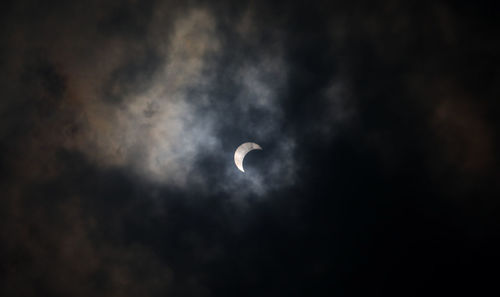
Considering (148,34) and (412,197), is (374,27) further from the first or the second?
(148,34)

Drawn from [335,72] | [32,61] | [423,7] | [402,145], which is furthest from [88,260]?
[423,7]

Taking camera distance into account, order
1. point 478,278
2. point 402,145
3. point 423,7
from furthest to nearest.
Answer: point 478,278 < point 402,145 < point 423,7

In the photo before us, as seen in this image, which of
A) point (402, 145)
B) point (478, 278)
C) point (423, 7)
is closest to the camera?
point (423, 7)

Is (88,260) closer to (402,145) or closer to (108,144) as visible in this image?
(108,144)

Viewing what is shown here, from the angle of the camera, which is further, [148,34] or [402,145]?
[402,145]

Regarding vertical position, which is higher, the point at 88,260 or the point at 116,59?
the point at 116,59

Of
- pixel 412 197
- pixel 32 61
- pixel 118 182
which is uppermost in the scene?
pixel 32 61
